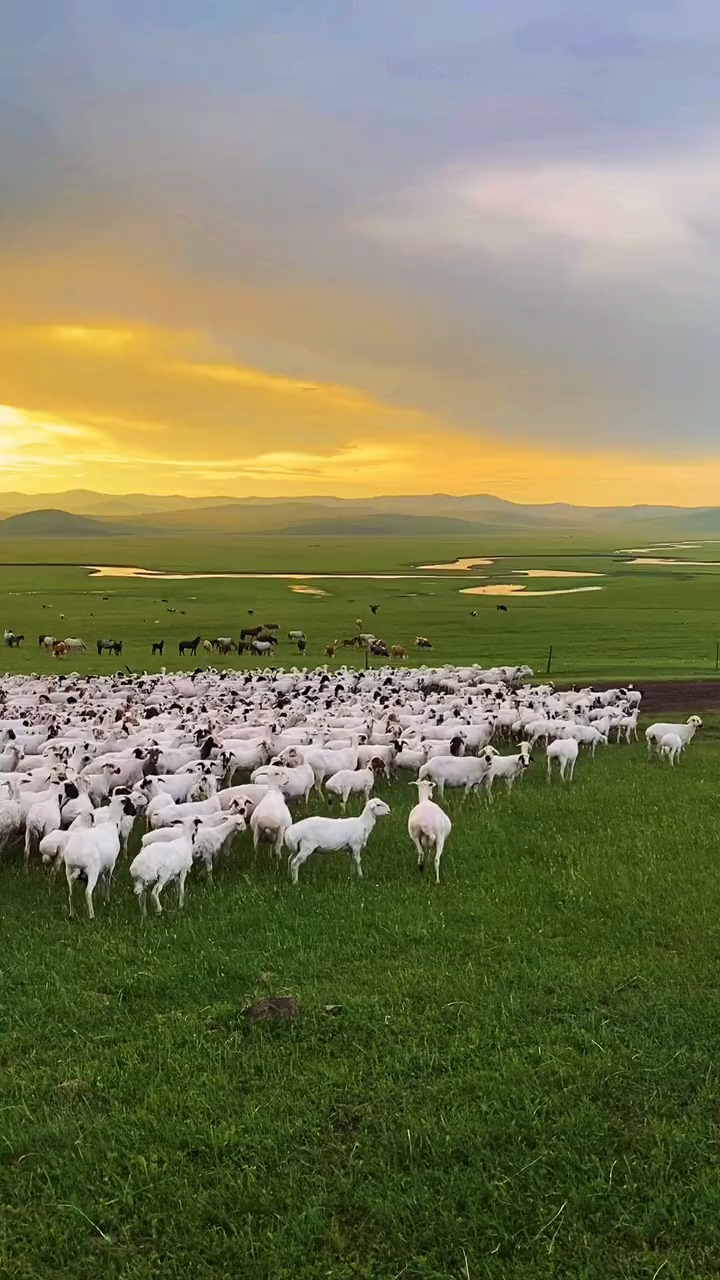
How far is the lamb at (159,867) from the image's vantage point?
1194 centimetres

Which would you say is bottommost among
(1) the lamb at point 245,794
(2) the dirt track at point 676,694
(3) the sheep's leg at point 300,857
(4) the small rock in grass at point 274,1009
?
(2) the dirt track at point 676,694

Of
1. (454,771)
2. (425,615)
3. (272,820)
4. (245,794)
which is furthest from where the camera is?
(425,615)

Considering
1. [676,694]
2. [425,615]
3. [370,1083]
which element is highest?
[425,615]

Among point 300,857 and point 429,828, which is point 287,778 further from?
point 429,828

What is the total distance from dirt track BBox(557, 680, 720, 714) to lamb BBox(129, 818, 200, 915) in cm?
2163

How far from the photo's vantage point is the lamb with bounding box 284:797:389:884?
528 inches

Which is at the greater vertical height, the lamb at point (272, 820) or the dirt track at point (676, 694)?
the lamb at point (272, 820)

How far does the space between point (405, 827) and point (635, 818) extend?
419 cm

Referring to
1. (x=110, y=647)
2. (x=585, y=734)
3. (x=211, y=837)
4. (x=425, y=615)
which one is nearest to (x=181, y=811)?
(x=211, y=837)

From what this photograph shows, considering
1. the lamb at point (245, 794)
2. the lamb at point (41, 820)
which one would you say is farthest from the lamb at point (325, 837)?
the lamb at point (41, 820)

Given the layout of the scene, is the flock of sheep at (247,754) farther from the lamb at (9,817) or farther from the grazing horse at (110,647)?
the grazing horse at (110,647)

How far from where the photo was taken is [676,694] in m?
33.5

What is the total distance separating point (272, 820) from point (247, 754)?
6.52 meters

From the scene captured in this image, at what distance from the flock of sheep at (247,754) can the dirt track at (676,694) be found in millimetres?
2398
